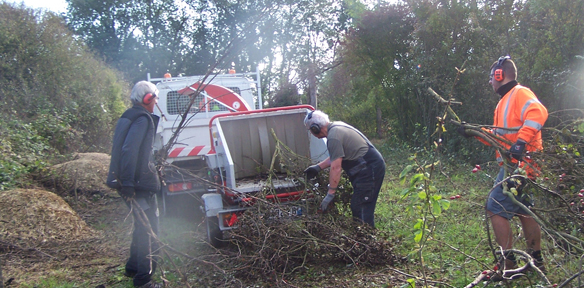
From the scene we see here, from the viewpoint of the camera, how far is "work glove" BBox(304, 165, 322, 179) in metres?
5.12

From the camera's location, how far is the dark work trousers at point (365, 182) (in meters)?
4.88

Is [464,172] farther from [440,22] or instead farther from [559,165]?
[559,165]

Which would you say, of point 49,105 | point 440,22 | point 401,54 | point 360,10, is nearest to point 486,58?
point 440,22

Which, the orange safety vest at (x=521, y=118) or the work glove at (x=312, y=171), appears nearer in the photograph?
the orange safety vest at (x=521, y=118)

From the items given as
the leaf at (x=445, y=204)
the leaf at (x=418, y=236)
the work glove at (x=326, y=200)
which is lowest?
the work glove at (x=326, y=200)

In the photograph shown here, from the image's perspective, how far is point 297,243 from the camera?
14.9 feet

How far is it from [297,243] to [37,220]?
11.8 feet

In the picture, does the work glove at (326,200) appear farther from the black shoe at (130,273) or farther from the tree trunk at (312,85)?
the tree trunk at (312,85)

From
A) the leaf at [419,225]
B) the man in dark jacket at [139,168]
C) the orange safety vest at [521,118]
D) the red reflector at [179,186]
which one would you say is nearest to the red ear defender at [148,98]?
the man in dark jacket at [139,168]

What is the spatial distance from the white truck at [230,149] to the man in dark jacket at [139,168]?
1.34ft

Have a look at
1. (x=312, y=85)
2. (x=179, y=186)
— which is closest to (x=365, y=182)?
(x=179, y=186)

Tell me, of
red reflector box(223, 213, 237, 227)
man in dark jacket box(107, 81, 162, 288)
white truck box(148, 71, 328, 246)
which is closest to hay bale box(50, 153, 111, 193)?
white truck box(148, 71, 328, 246)

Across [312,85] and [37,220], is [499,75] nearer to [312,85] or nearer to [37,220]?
[37,220]

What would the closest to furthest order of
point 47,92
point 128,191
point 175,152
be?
point 128,191 < point 175,152 < point 47,92
